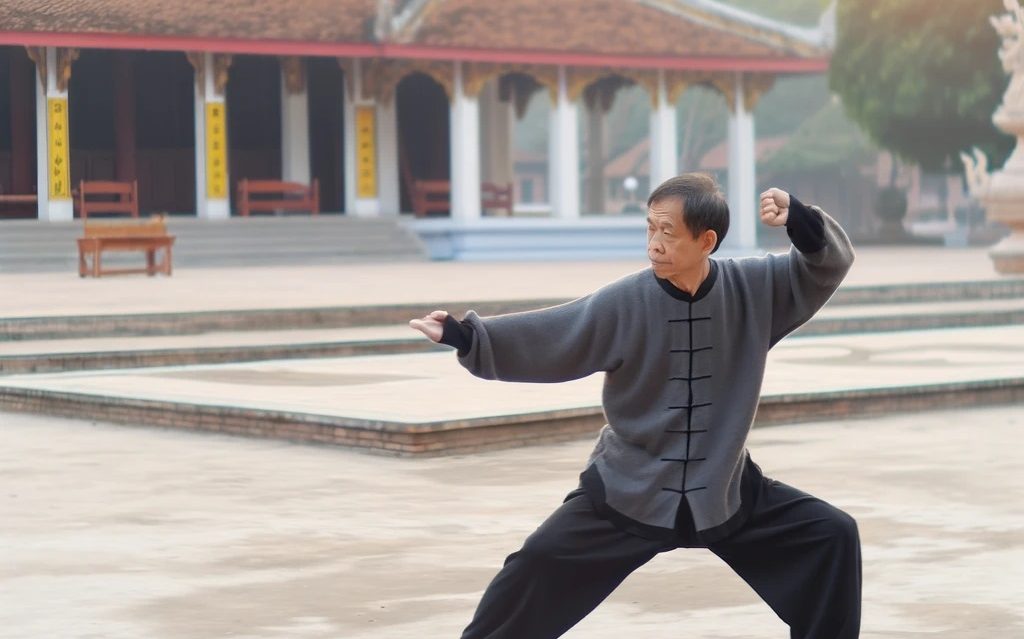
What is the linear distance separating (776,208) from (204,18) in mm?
28062

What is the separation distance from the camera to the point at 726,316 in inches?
186

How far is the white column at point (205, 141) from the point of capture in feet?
105

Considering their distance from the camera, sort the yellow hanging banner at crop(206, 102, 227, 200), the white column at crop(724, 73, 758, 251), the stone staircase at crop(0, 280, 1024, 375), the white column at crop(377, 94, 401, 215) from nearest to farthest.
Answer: the stone staircase at crop(0, 280, 1024, 375), the yellow hanging banner at crop(206, 102, 227, 200), the white column at crop(377, 94, 401, 215), the white column at crop(724, 73, 758, 251)

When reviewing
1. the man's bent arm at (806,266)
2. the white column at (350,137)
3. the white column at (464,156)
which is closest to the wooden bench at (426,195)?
the white column at (464,156)

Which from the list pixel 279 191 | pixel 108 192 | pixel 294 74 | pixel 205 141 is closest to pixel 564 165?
pixel 294 74

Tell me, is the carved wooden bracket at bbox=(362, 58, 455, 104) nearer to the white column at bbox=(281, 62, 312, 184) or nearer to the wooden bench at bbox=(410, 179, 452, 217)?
the white column at bbox=(281, 62, 312, 184)

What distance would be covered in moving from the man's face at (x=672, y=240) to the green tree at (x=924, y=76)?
3857cm

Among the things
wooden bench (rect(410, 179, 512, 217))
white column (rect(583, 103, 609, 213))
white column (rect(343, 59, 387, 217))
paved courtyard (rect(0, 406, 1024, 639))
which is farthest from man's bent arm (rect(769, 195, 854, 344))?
white column (rect(583, 103, 609, 213))

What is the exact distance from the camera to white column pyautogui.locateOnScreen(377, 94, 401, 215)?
3434cm

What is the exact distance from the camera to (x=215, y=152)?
31.9 m

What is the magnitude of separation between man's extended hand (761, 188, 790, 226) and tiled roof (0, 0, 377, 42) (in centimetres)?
2668

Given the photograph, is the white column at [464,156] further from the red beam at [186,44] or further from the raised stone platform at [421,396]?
the raised stone platform at [421,396]

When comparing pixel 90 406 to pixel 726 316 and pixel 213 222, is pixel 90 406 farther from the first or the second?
pixel 213 222

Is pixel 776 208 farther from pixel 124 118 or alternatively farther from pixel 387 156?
pixel 387 156
